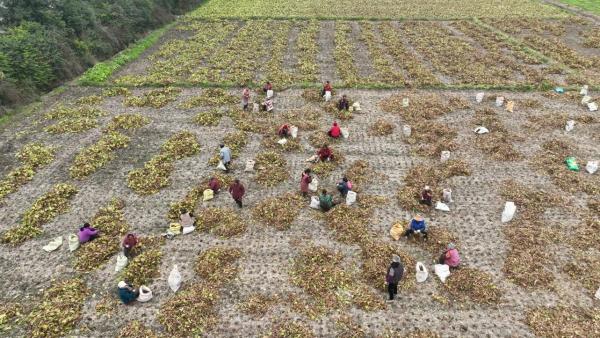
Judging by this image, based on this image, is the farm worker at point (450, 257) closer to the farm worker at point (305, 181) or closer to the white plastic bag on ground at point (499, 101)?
the farm worker at point (305, 181)

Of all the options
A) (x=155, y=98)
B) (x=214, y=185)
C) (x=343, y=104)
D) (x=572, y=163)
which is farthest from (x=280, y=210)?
(x=155, y=98)

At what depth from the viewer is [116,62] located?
3253 centimetres

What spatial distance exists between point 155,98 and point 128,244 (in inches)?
573

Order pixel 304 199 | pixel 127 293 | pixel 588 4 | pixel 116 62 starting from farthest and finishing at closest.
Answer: pixel 588 4
pixel 116 62
pixel 304 199
pixel 127 293

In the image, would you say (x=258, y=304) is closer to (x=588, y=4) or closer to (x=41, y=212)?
(x=41, y=212)

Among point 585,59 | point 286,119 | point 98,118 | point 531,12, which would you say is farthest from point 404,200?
point 531,12

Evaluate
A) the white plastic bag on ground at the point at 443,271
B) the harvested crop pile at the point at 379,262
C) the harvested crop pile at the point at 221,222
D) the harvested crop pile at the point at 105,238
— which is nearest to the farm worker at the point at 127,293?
the harvested crop pile at the point at 105,238

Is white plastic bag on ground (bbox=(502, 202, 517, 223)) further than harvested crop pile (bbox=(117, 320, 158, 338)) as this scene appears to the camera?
Yes

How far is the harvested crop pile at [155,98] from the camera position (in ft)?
83.9

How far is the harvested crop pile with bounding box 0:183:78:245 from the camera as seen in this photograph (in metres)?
15.0

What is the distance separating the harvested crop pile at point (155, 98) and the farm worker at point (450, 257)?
63.4 feet

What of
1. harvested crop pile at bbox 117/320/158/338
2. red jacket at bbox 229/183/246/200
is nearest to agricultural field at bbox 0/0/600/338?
harvested crop pile at bbox 117/320/158/338

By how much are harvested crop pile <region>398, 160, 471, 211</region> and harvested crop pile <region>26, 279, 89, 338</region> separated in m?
11.9

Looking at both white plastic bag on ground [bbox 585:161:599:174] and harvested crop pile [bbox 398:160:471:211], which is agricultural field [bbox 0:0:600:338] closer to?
harvested crop pile [bbox 398:160:471:211]
